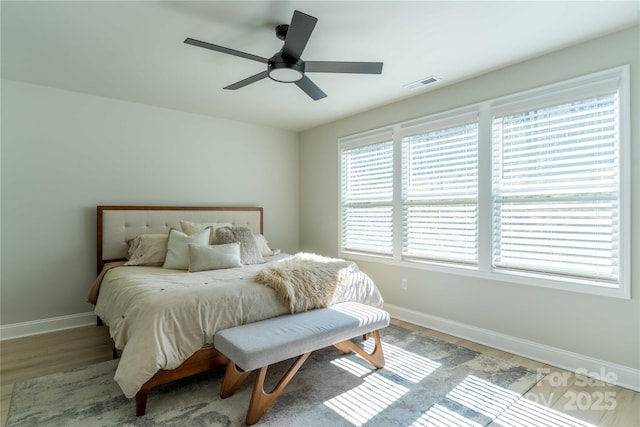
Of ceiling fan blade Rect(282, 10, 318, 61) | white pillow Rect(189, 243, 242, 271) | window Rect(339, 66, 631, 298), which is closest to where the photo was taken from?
ceiling fan blade Rect(282, 10, 318, 61)

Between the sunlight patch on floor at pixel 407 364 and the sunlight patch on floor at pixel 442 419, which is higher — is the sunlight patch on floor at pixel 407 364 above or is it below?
above

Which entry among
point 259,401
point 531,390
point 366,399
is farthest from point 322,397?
point 531,390

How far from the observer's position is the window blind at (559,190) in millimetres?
2459

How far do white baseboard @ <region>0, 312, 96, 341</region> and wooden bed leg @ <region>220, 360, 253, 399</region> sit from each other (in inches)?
93.3

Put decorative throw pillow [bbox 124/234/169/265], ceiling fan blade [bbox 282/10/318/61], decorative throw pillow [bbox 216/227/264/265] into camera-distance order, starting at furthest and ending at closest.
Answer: decorative throw pillow [bbox 216/227/264/265] < decorative throw pillow [bbox 124/234/169/265] < ceiling fan blade [bbox 282/10/318/61]

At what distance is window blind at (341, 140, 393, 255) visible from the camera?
4055mm

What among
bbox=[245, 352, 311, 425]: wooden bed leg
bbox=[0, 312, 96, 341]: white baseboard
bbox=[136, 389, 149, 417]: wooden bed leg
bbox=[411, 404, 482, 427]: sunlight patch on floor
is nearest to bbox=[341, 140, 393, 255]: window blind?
bbox=[411, 404, 482, 427]: sunlight patch on floor

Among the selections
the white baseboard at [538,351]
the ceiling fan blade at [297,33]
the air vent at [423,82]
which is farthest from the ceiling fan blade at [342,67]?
the white baseboard at [538,351]

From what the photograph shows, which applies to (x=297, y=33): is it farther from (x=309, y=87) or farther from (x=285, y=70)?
(x=309, y=87)

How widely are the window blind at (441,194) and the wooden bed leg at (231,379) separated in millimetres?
2287

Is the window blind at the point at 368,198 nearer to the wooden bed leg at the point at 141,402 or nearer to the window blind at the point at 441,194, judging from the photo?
the window blind at the point at 441,194

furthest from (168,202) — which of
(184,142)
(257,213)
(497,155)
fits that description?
(497,155)

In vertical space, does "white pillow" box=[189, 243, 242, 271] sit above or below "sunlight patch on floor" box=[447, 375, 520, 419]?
above

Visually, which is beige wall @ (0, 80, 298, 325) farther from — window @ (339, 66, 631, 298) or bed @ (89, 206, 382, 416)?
window @ (339, 66, 631, 298)
